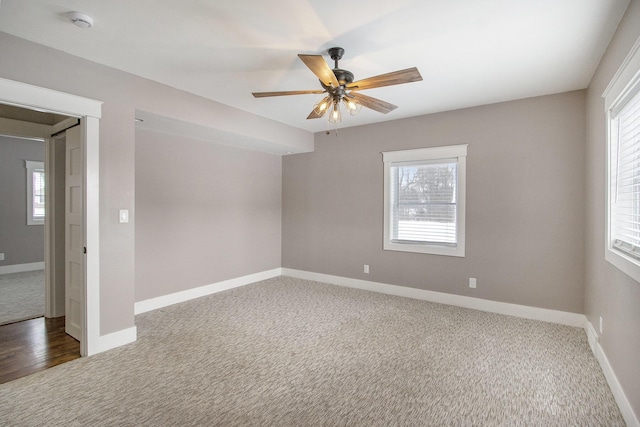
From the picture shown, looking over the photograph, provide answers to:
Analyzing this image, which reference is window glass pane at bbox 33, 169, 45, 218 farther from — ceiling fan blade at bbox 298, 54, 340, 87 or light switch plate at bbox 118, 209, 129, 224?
ceiling fan blade at bbox 298, 54, 340, 87

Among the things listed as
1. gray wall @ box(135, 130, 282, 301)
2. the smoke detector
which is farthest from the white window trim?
gray wall @ box(135, 130, 282, 301)

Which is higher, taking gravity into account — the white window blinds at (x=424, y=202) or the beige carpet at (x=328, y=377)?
the white window blinds at (x=424, y=202)

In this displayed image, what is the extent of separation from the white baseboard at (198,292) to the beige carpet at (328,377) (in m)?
0.24

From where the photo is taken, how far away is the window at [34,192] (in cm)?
617

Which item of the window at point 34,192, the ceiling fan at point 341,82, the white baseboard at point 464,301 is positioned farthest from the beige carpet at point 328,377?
the window at point 34,192

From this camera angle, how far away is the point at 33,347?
299 cm

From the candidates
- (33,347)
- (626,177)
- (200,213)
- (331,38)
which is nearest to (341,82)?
(331,38)

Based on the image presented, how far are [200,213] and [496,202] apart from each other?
4004 millimetres

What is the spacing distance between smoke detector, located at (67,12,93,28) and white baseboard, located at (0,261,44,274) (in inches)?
235

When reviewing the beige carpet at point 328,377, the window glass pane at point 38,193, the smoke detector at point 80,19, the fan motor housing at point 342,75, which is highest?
the smoke detector at point 80,19

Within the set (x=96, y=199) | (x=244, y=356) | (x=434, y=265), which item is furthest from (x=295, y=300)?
(x=96, y=199)

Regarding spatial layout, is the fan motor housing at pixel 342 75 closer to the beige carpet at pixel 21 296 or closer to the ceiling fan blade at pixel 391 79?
the ceiling fan blade at pixel 391 79

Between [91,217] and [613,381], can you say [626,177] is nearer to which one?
[613,381]

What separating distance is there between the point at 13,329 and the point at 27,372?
1265 millimetres
